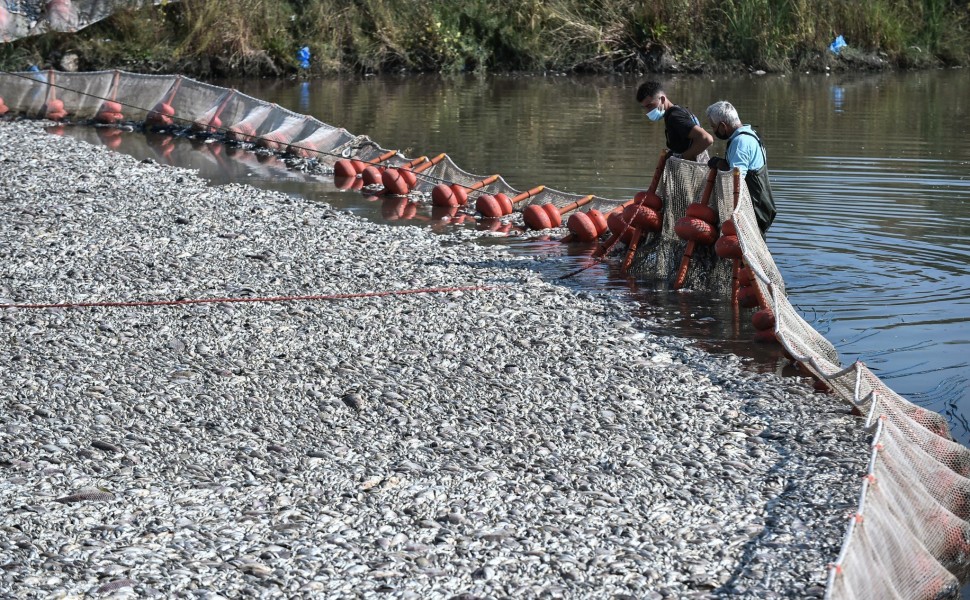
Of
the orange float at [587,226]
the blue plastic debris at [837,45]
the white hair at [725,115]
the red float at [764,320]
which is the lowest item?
the red float at [764,320]

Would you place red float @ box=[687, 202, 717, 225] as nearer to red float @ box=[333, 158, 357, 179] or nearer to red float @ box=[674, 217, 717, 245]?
red float @ box=[674, 217, 717, 245]

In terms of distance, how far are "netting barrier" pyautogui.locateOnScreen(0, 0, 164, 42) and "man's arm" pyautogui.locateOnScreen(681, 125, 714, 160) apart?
1045 inches

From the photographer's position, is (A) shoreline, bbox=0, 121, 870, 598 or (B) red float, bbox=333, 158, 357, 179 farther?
(B) red float, bbox=333, 158, 357, 179

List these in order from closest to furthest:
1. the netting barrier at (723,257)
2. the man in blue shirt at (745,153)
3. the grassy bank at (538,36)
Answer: the netting barrier at (723,257), the man in blue shirt at (745,153), the grassy bank at (538,36)

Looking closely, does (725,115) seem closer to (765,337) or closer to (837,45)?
(765,337)

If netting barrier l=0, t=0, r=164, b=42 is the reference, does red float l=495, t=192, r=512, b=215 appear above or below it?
below

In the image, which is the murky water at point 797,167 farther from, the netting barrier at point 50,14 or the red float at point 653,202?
the netting barrier at point 50,14

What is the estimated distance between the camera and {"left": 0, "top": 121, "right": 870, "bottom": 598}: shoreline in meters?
6.47

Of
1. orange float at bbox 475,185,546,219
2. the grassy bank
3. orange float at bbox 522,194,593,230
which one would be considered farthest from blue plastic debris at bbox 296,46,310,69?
orange float at bbox 522,194,593,230

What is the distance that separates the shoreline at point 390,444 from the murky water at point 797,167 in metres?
1.69

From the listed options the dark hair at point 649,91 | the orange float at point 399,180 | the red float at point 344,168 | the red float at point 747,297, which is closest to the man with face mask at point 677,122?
the dark hair at point 649,91

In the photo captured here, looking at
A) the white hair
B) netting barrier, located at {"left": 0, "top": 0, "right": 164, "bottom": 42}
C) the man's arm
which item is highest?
netting barrier, located at {"left": 0, "top": 0, "right": 164, "bottom": 42}

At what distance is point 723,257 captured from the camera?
1193 cm

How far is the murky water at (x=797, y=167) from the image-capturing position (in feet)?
37.6
